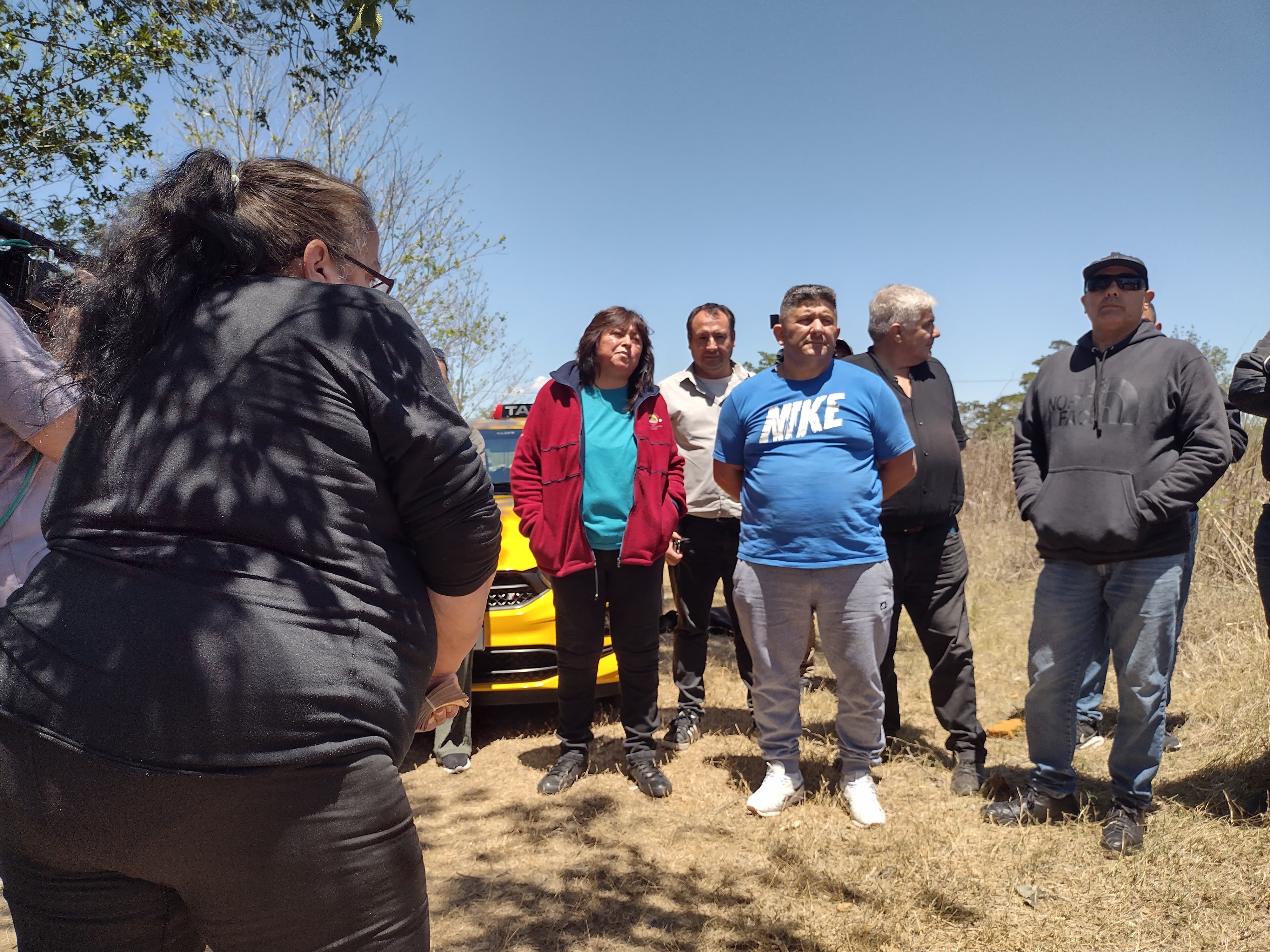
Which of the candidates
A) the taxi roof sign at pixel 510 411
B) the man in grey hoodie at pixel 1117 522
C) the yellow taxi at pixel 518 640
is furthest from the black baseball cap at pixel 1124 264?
the taxi roof sign at pixel 510 411

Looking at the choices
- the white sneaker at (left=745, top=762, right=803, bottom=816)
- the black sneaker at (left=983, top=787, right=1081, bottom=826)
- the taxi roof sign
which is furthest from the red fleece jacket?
the taxi roof sign

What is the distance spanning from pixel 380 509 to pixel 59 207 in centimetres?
836

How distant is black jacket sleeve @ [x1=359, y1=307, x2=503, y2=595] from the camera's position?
1.35m

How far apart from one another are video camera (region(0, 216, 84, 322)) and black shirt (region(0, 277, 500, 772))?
1.43 metres

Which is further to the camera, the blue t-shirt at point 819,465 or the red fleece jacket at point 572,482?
the red fleece jacket at point 572,482

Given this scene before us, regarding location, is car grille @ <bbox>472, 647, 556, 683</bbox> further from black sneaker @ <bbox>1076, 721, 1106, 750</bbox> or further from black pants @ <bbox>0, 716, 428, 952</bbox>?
black pants @ <bbox>0, 716, 428, 952</bbox>

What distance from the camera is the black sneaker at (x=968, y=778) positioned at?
4.22 m

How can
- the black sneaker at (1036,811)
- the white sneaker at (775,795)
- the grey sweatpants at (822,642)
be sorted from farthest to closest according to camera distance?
the white sneaker at (775,795) < the grey sweatpants at (822,642) < the black sneaker at (1036,811)

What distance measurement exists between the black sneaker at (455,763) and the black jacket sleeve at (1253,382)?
4.06 m

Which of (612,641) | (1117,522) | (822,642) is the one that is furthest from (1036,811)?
(612,641)

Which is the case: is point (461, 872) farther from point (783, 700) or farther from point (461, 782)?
point (783, 700)

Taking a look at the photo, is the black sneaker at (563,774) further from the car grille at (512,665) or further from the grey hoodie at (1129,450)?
the grey hoodie at (1129,450)

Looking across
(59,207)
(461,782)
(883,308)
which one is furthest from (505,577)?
(59,207)

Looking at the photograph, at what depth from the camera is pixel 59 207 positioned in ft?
25.7
